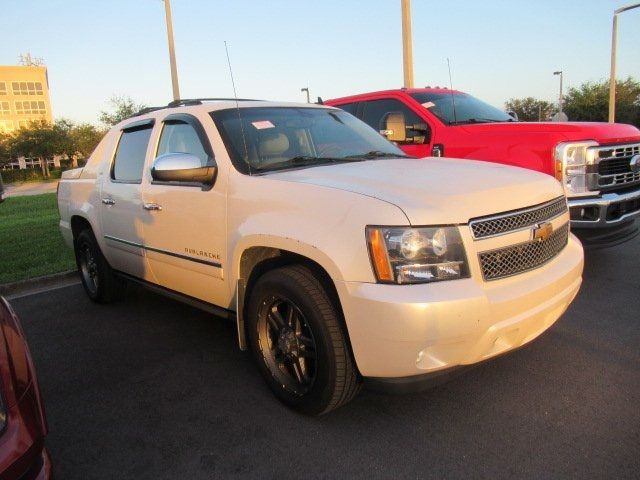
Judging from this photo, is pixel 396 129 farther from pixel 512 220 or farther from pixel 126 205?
pixel 512 220

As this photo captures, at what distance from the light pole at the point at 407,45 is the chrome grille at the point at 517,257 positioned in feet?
26.0

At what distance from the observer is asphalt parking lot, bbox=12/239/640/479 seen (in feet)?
8.30

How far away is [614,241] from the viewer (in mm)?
4879

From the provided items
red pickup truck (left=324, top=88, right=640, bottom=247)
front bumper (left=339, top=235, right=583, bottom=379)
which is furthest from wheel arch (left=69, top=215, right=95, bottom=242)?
front bumper (left=339, top=235, right=583, bottom=379)

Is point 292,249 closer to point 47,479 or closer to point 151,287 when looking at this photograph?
point 47,479

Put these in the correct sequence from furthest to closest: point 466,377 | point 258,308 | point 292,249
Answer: point 466,377 < point 258,308 < point 292,249

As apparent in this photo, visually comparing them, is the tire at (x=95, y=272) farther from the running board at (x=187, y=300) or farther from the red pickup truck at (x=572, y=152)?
the red pickup truck at (x=572, y=152)

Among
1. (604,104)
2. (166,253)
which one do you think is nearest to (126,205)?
(166,253)

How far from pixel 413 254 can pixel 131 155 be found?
119 inches

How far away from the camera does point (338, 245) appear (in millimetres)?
2541

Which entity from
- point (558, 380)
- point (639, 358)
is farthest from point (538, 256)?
point (639, 358)

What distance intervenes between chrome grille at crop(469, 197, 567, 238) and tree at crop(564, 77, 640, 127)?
40935 mm

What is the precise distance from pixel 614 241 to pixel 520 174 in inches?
91.3

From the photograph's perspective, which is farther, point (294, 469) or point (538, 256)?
point (538, 256)
